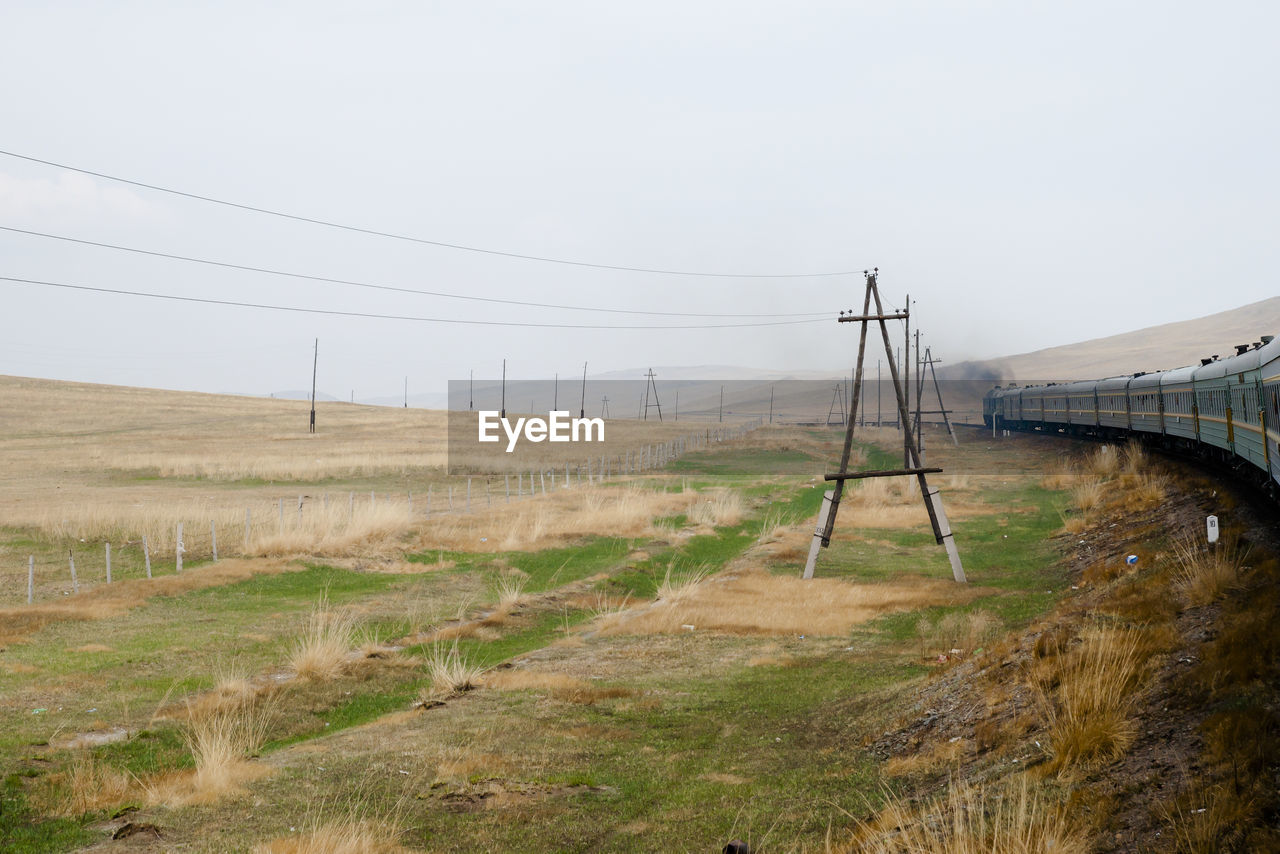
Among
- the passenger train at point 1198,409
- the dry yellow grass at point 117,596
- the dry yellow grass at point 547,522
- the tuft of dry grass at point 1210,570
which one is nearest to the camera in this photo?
the tuft of dry grass at point 1210,570

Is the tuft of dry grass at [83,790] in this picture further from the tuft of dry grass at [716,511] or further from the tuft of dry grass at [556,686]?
the tuft of dry grass at [716,511]

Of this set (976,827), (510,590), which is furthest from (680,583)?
(976,827)

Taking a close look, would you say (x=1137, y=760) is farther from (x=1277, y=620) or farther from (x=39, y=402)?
(x=39, y=402)

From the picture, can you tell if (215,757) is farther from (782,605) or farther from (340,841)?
(782,605)

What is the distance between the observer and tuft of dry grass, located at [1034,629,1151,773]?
811 cm

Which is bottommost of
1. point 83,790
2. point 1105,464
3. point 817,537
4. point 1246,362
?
point 83,790

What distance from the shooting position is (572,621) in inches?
856

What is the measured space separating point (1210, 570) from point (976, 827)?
Answer: 7245 mm

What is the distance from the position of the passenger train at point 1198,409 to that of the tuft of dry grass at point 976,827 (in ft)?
36.2

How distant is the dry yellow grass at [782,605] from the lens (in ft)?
64.0

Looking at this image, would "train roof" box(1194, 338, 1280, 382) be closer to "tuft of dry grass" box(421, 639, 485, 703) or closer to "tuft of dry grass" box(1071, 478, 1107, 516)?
"tuft of dry grass" box(1071, 478, 1107, 516)

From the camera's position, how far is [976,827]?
7.28 m

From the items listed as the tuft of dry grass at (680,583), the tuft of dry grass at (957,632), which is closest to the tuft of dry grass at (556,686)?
the tuft of dry grass at (957,632)

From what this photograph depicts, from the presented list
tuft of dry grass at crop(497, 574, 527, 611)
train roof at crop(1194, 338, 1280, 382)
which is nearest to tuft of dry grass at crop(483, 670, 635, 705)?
tuft of dry grass at crop(497, 574, 527, 611)
